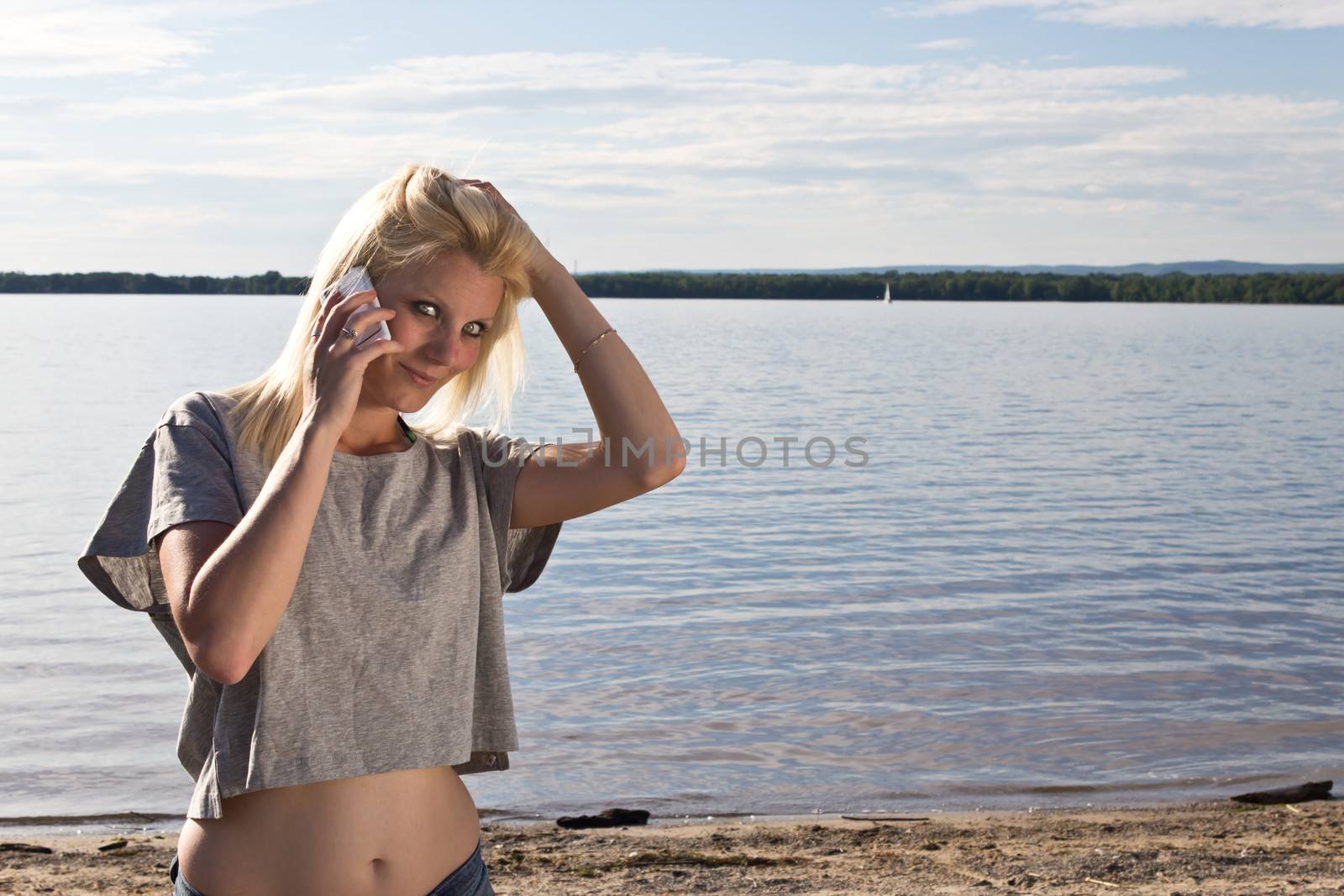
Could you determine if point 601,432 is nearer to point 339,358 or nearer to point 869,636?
point 339,358

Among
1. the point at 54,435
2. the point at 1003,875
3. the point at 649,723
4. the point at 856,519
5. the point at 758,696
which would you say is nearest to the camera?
the point at 1003,875

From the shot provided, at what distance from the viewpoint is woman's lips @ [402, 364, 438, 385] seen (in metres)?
2.18

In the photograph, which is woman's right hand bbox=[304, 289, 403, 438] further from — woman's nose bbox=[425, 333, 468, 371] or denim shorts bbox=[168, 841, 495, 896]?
denim shorts bbox=[168, 841, 495, 896]

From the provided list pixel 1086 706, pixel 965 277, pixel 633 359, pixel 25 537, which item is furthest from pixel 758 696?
pixel 965 277

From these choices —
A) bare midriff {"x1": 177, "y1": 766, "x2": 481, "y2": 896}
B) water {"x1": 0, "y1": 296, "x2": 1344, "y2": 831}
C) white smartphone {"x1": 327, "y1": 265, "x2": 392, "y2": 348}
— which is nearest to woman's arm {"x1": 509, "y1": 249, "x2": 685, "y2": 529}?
white smartphone {"x1": 327, "y1": 265, "x2": 392, "y2": 348}

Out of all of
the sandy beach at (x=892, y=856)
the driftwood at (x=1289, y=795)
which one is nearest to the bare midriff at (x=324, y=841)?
the sandy beach at (x=892, y=856)

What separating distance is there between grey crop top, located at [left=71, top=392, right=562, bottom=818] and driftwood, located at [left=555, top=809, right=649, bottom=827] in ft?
13.9

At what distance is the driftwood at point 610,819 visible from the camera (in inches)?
247

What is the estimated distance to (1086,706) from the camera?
8289 mm

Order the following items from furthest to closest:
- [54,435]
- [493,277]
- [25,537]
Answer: [54,435], [25,537], [493,277]

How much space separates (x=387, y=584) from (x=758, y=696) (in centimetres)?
649

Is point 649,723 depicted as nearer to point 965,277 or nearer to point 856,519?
point 856,519

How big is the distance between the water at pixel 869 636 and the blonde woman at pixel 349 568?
181 inches

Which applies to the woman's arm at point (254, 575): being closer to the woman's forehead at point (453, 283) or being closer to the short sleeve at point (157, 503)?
the short sleeve at point (157, 503)
